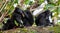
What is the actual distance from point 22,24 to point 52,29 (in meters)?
0.41

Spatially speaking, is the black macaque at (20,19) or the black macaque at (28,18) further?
the black macaque at (28,18)

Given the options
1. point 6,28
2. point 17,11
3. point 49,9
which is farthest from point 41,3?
point 6,28

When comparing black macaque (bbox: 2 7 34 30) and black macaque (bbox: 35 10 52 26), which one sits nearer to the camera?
black macaque (bbox: 2 7 34 30)

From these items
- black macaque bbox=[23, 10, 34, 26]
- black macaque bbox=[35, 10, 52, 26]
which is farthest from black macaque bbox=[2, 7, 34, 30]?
black macaque bbox=[35, 10, 52, 26]

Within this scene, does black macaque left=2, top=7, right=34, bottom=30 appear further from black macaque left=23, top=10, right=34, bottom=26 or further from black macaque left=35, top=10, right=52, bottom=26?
black macaque left=35, top=10, right=52, bottom=26

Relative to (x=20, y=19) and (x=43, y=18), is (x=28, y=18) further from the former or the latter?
(x=43, y=18)

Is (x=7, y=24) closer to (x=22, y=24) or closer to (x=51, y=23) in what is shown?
(x=22, y=24)

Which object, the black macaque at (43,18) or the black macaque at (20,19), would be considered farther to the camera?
the black macaque at (43,18)

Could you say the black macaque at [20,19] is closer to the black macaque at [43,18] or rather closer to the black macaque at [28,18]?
the black macaque at [28,18]

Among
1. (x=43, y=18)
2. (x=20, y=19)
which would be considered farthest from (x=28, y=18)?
(x=43, y=18)

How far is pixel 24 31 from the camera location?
2148 mm

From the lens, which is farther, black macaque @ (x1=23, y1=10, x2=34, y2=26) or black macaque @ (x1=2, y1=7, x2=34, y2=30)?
black macaque @ (x1=23, y1=10, x2=34, y2=26)

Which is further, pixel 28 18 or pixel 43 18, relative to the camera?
pixel 43 18

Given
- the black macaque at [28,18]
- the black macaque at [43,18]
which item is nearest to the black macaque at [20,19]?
the black macaque at [28,18]
